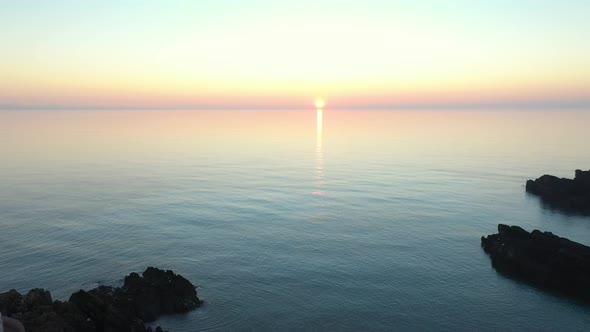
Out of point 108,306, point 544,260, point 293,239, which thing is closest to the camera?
point 108,306

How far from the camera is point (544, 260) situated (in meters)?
57.8

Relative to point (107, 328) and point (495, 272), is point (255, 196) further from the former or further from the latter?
point (107, 328)

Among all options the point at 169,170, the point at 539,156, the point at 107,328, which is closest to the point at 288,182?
the point at 169,170

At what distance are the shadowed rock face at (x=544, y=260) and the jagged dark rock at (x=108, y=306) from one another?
44.3 m

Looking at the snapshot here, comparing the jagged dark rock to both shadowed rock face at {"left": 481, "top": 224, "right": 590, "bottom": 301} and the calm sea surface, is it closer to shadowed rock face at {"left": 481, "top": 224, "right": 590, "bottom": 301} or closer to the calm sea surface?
the calm sea surface

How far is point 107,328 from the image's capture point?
38.7m

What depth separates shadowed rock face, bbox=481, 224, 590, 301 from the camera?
5353 centimetres

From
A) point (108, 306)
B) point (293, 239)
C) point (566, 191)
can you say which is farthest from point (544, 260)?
point (108, 306)

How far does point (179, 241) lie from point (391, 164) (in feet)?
338

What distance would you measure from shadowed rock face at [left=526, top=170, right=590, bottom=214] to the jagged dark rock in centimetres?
8638

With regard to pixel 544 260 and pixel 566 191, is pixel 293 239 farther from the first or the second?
pixel 566 191

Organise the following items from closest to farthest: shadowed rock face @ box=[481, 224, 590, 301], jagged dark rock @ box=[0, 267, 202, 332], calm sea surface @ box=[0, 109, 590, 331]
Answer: jagged dark rock @ box=[0, 267, 202, 332] < calm sea surface @ box=[0, 109, 590, 331] < shadowed rock face @ box=[481, 224, 590, 301]

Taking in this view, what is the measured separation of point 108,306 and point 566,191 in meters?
103

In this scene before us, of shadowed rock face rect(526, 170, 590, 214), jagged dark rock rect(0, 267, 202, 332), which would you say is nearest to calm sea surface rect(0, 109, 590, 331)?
jagged dark rock rect(0, 267, 202, 332)
